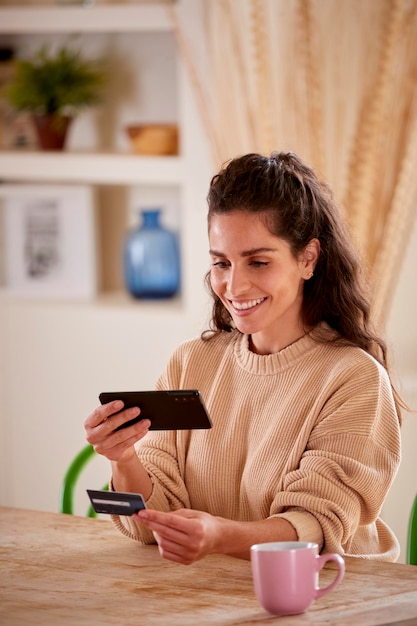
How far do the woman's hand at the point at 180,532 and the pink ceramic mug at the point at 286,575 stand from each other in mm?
158

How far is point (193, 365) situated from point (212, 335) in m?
0.08

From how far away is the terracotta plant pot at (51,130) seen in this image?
3.76 meters

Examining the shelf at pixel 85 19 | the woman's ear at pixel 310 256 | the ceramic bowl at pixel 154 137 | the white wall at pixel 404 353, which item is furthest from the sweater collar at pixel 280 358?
the shelf at pixel 85 19

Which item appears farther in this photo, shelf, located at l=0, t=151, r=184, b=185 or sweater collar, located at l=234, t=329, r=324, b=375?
shelf, located at l=0, t=151, r=184, b=185

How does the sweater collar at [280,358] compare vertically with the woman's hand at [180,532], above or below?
above

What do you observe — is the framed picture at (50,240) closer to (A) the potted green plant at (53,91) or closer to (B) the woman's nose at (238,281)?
(A) the potted green plant at (53,91)

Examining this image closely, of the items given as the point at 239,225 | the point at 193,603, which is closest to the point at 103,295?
the point at 239,225

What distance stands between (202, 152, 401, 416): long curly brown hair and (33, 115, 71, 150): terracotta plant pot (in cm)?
180

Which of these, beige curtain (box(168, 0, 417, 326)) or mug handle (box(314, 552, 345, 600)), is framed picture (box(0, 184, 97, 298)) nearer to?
beige curtain (box(168, 0, 417, 326))

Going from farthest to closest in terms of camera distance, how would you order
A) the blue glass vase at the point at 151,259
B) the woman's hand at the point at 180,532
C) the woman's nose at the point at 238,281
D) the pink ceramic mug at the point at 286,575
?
the blue glass vase at the point at 151,259 → the woman's nose at the point at 238,281 → the woman's hand at the point at 180,532 → the pink ceramic mug at the point at 286,575

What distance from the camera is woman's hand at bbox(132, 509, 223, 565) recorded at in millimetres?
1647

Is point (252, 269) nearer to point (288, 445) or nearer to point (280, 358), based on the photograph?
point (280, 358)

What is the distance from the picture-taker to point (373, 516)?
1902 mm

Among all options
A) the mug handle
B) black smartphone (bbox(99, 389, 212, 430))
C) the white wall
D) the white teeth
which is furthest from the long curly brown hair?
the white wall
